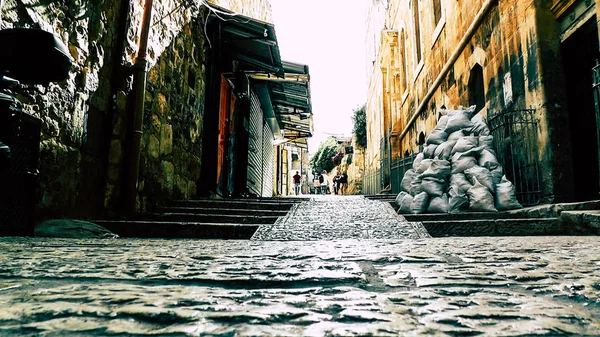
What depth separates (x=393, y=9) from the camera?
15.3m

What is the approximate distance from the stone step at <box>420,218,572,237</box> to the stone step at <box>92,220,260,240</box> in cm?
169

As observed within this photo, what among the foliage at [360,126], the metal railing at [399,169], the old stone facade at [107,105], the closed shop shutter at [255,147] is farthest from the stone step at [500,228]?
the foliage at [360,126]

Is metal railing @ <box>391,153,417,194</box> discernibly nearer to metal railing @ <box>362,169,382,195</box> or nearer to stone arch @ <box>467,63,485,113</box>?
stone arch @ <box>467,63,485,113</box>

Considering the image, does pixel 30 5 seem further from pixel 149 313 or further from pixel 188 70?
pixel 188 70

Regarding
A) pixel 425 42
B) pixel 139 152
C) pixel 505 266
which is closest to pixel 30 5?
pixel 139 152

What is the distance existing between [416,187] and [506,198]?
1053 mm

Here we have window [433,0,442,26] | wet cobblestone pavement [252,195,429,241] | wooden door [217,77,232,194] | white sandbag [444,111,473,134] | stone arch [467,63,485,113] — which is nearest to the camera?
wet cobblestone pavement [252,195,429,241]

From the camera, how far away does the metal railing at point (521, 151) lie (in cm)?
511

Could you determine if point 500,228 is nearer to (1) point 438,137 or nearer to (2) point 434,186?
(2) point 434,186

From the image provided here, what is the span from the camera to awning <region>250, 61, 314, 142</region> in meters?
8.12

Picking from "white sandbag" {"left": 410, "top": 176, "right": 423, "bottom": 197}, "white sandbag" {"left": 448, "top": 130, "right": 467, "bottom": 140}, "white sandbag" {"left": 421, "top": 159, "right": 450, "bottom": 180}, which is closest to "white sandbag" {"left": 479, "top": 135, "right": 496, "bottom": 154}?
"white sandbag" {"left": 448, "top": 130, "right": 467, "bottom": 140}

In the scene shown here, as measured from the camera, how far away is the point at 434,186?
470cm

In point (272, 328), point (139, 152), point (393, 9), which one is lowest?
point (272, 328)

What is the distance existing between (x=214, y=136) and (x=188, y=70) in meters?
1.34
